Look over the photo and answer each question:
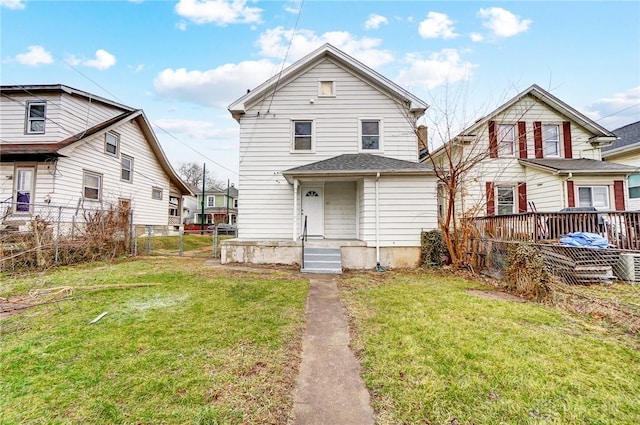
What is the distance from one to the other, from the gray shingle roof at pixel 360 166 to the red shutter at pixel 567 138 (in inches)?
359

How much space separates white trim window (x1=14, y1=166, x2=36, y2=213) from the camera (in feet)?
37.7

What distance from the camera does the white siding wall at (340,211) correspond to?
35.4ft

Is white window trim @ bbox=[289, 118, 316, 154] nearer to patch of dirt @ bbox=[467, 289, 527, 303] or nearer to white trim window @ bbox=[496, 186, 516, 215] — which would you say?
patch of dirt @ bbox=[467, 289, 527, 303]

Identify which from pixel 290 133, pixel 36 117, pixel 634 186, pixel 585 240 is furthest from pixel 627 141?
pixel 36 117

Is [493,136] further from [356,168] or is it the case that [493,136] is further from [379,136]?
[356,168]

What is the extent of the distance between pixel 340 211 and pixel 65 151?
11.7 metres

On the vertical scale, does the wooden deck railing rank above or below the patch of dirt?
above

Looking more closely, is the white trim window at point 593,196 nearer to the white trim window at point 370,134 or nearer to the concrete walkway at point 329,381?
the white trim window at point 370,134

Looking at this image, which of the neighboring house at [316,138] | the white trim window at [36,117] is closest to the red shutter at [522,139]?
the neighboring house at [316,138]

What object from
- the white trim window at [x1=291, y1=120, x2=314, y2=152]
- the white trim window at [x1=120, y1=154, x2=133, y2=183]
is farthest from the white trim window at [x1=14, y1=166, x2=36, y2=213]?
the white trim window at [x1=291, y1=120, x2=314, y2=152]

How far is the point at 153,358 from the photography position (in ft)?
9.77

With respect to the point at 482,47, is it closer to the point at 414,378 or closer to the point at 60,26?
the point at 414,378

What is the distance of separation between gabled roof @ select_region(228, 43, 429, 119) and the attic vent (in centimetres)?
718

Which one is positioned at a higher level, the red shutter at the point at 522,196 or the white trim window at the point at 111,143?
the white trim window at the point at 111,143
